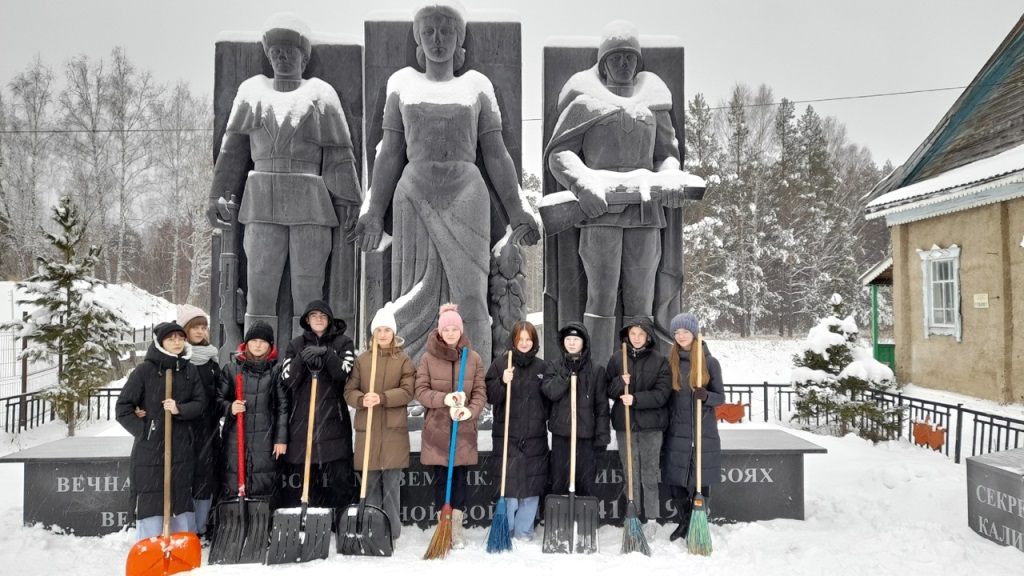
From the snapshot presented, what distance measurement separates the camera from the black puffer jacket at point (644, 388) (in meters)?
4.35

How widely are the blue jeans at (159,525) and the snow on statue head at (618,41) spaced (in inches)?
195

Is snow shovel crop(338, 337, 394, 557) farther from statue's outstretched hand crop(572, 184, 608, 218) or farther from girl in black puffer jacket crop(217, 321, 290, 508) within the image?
statue's outstretched hand crop(572, 184, 608, 218)

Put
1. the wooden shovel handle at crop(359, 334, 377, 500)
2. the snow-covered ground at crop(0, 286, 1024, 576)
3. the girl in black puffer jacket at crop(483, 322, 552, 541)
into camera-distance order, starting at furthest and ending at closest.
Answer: the girl in black puffer jacket at crop(483, 322, 552, 541)
the wooden shovel handle at crop(359, 334, 377, 500)
the snow-covered ground at crop(0, 286, 1024, 576)

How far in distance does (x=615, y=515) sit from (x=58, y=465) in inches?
156

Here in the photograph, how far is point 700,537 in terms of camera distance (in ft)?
13.4

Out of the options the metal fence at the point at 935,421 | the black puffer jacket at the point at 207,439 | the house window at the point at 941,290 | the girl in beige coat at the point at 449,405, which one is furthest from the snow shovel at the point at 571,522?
the house window at the point at 941,290

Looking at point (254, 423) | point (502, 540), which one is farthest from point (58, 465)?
point (502, 540)

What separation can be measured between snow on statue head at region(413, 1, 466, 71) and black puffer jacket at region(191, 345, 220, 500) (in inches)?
127

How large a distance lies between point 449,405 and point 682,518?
5.90ft

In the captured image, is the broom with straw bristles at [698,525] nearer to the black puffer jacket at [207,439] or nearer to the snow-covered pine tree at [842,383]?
the black puffer jacket at [207,439]

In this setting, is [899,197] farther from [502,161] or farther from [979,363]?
[502,161]

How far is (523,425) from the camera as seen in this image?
430 centimetres

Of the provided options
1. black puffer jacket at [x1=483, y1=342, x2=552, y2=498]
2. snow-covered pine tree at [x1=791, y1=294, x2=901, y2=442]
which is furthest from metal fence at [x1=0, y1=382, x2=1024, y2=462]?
black puffer jacket at [x1=483, y1=342, x2=552, y2=498]

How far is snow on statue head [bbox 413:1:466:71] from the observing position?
550cm
